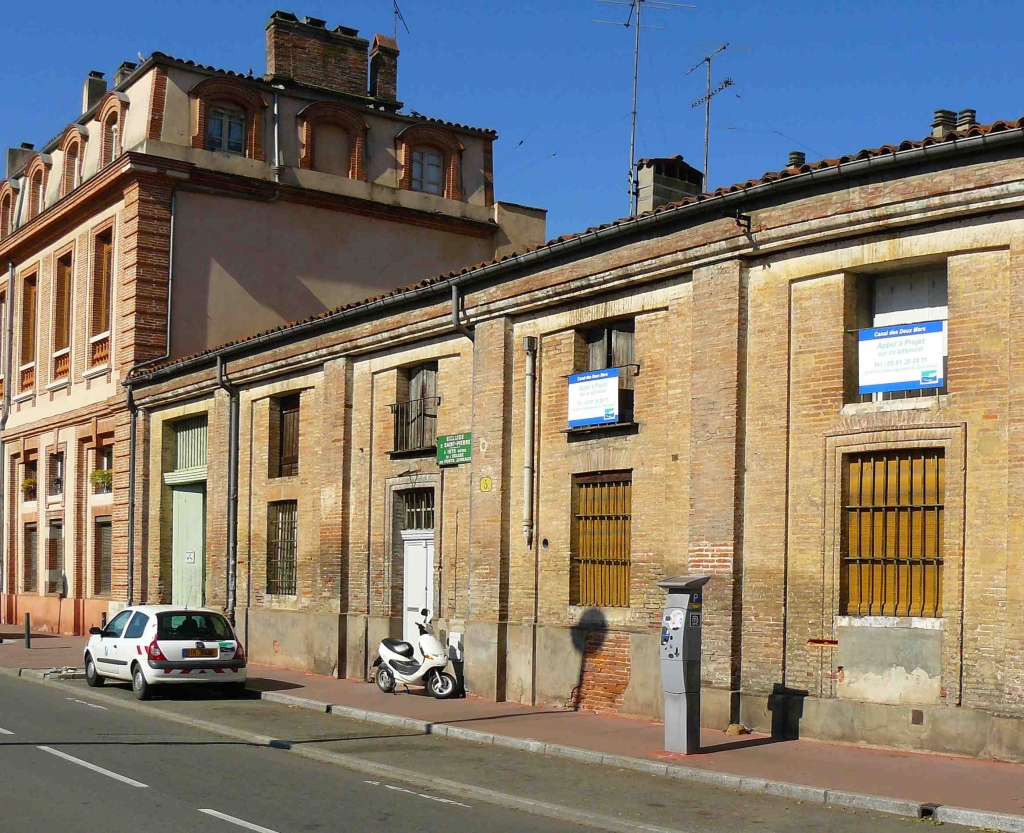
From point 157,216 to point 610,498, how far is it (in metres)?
17.2

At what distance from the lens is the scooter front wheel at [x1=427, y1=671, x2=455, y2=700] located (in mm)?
18594

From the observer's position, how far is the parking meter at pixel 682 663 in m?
13.1

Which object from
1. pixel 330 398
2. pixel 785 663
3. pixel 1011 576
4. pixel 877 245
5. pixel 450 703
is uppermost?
pixel 877 245

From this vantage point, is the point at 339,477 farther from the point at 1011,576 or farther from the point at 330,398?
the point at 1011,576

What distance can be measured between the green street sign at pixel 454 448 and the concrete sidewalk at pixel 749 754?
11.6ft

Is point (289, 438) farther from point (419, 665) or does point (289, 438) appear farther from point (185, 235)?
point (185, 235)

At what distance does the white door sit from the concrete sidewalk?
59.0 inches

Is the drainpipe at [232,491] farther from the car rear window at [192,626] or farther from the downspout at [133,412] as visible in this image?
the car rear window at [192,626]

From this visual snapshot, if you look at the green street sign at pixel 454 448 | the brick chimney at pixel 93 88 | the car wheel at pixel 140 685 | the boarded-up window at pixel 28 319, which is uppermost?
the brick chimney at pixel 93 88

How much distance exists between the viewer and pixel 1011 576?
12.4 metres

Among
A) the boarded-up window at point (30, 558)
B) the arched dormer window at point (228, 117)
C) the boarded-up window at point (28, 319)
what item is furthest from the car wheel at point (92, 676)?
the boarded-up window at point (28, 319)

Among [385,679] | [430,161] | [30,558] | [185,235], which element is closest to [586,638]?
[385,679]

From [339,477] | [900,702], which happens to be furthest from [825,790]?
[339,477]

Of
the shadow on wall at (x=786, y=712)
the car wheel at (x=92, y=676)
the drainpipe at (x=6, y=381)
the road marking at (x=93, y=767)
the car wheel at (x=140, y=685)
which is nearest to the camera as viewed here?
the road marking at (x=93, y=767)
